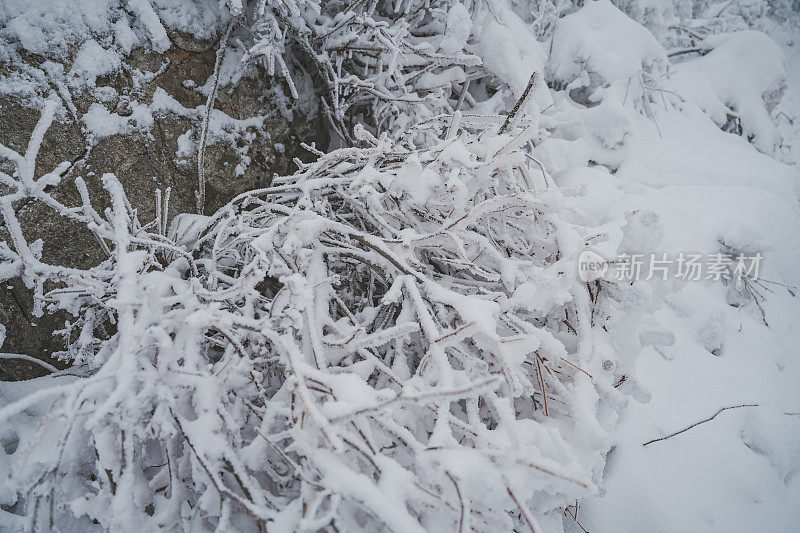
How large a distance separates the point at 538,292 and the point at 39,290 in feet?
3.79

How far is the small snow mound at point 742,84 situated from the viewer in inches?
118

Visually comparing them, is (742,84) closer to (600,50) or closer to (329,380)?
(600,50)

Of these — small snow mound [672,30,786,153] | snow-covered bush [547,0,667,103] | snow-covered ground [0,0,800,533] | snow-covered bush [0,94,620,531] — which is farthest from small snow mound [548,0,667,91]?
snow-covered bush [0,94,620,531]

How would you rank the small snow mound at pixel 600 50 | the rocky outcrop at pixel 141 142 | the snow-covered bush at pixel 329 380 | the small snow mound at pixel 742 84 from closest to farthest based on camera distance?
the snow-covered bush at pixel 329 380 < the rocky outcrop at pixel 141 142 < the small snow mound at pixel 600 50 < the small snow mound at pixel 742 84

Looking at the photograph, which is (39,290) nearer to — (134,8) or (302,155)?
(134,8)

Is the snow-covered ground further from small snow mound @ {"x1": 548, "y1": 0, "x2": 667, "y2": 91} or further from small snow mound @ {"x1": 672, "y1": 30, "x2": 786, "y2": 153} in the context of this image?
small snow mound @ {"x1": 672, "y1": 30, "x2": 786, "y2": 153}

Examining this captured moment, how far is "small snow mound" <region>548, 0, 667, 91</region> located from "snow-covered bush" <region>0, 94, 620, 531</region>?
1.83m

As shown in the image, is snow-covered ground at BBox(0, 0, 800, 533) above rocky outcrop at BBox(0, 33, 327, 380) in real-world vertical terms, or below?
below

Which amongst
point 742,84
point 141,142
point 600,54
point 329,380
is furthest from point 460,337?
point 742,84

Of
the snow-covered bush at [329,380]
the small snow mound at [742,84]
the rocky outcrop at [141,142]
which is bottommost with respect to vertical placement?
the small snow mound at [742,84]

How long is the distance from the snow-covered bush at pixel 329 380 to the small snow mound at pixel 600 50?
1.83m

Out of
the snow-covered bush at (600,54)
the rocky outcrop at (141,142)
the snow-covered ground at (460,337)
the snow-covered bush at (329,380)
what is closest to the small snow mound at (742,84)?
the snow-covered bush at (600,54)

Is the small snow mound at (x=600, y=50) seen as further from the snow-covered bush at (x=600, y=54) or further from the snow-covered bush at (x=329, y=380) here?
the snow-covered bush at (x=329, y=380)

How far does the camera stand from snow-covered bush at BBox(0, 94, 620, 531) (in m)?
0.64
